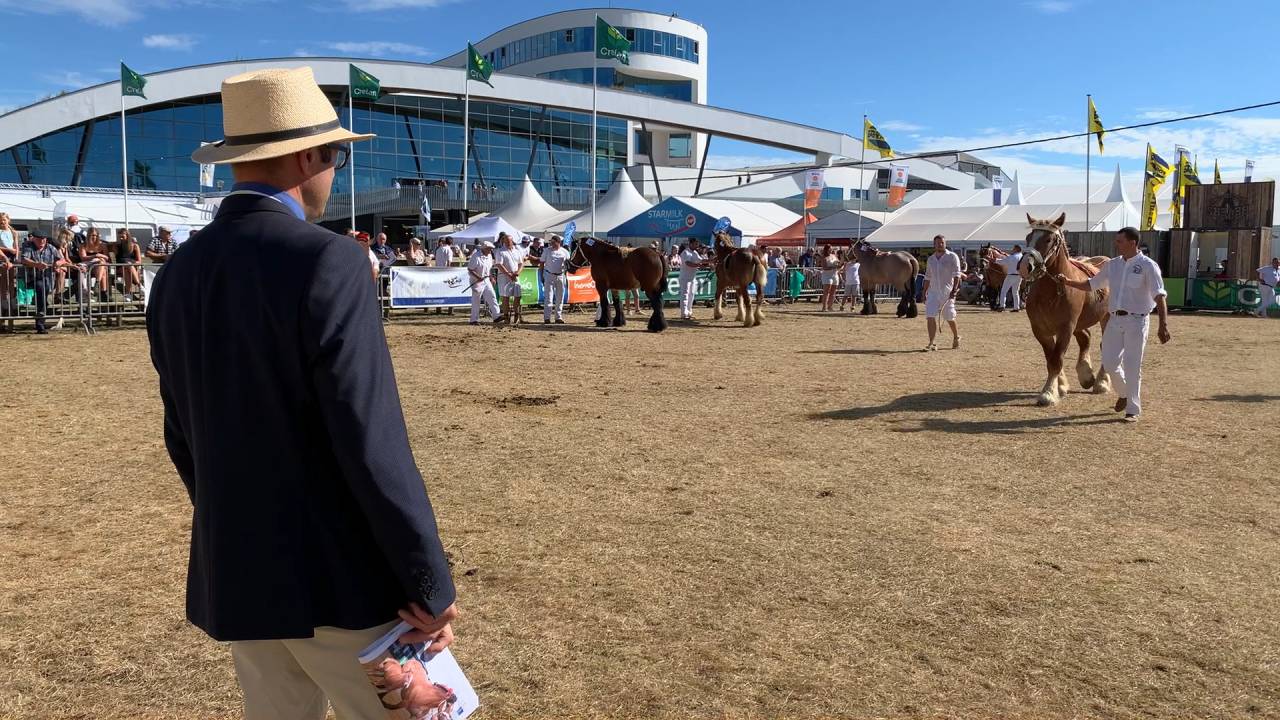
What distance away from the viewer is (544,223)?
122 ft

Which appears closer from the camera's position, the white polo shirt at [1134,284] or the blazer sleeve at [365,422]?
the blazer sleeve at [365,422]

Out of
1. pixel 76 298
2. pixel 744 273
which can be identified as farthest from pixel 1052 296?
pixel 76 298

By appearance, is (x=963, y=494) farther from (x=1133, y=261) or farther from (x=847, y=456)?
(x=1133, y=261)

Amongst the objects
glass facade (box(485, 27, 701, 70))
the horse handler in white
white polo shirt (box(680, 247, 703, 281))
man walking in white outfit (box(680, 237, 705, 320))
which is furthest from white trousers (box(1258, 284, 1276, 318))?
glass facade (box(485, 27, 701, 70))

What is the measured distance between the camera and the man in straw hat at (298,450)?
1.87m

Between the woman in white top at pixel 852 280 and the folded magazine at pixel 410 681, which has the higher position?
the woman in white top at pixel 852 280

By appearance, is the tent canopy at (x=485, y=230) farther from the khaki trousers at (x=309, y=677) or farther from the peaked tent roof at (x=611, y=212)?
the khaki trousers at (x=309, y=677)

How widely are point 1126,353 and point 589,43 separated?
64.9 metres

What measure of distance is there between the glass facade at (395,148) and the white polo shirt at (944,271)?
116ft

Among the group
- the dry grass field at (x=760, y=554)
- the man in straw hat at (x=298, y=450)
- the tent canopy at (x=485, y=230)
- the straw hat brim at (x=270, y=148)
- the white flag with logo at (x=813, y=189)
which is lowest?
the dry grass field at (x=760, y=554)

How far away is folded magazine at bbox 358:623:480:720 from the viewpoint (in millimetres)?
1915

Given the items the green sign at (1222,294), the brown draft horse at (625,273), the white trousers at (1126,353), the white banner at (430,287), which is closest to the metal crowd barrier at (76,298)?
the white banner at (430,287)

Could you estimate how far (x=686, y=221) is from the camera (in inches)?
1182

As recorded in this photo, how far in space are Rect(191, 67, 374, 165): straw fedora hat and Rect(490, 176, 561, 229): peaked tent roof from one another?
35.8 m
